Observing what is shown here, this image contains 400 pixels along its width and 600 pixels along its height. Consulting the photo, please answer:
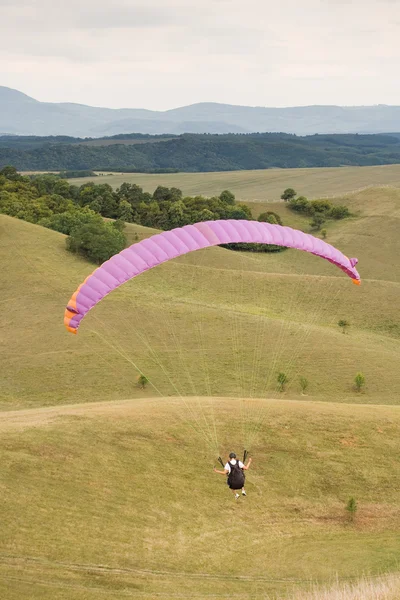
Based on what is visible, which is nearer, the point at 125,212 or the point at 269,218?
the point at 125,212

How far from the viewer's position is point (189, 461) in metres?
28.0

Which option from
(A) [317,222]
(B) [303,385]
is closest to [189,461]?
(B) [303,385]

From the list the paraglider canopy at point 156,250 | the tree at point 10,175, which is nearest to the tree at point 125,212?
the tree at point 10,175

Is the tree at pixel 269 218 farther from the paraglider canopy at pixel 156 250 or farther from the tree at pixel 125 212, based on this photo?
the paraglider canopy at pixel 156 250

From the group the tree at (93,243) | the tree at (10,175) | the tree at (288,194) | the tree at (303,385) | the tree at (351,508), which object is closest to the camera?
the tree at (351,508)

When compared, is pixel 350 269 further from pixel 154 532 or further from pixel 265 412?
pixel 154 532

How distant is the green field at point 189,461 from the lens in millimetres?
22281

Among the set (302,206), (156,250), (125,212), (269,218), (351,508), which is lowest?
(351,508)

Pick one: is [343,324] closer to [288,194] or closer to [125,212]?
[125,212]

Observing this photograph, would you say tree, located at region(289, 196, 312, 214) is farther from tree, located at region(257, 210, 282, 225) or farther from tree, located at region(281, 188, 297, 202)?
tree, located at region(257, 210, 282, 225)

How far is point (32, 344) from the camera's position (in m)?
53.4

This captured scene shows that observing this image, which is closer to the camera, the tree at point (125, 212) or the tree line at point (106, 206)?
the tree line at point (106, 206)

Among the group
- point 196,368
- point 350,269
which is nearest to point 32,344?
point 196,368

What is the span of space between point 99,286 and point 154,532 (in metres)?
9.12
